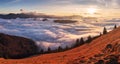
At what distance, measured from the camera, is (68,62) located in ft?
199

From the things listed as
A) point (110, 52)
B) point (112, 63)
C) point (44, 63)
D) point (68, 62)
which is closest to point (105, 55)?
point (110, 52)

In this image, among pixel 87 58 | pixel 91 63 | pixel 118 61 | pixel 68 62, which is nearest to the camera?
pixel 118 61

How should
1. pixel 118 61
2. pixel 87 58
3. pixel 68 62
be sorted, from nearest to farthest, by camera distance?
pixel 118 61 < pixel 87 58 < pixel 68 62

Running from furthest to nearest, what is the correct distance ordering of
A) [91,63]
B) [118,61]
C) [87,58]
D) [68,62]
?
[68,62]
[87,58]
[91,63]
[118,61]

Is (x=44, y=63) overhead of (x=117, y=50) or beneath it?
beneath

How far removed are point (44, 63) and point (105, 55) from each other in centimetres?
1545

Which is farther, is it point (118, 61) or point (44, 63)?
point (44, 63)

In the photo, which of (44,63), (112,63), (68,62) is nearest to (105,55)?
(112,63)

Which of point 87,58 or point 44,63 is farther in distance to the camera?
point 44,63

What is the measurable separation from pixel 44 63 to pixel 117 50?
1759 cm

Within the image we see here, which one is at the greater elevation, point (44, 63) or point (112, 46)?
point (112, 46)

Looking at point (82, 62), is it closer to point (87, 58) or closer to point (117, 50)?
point (87, 58)

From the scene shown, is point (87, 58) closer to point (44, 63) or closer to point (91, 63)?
point (91, 63)

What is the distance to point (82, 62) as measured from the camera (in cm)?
5572
